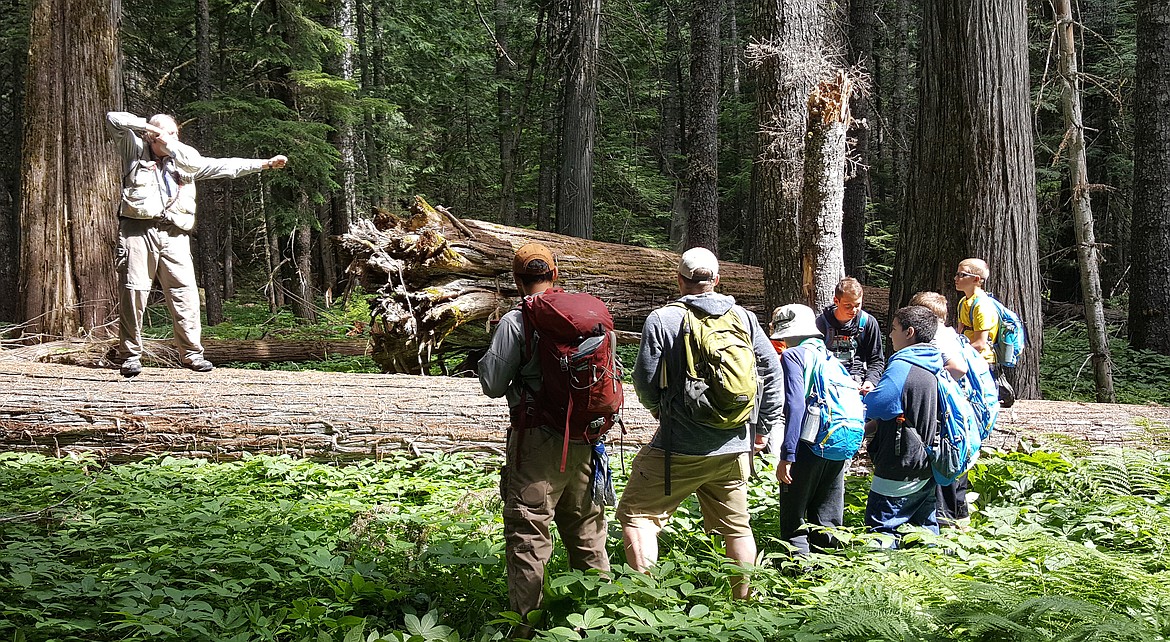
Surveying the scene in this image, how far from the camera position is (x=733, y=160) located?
25641 millimetres

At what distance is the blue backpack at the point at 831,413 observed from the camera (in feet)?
13.5

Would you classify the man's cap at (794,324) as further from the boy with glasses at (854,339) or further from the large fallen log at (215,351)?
the large fallen log at (215,351)

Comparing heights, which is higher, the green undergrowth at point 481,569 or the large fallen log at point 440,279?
the large fallen log at point 440,279

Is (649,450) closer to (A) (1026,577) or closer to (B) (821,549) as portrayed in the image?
(B) (821,549)

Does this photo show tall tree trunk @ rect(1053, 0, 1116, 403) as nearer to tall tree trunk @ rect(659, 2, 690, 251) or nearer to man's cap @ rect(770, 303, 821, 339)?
man's cap @ rect(770, 303, 821, 339)

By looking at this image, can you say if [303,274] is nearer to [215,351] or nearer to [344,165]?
[344,165]

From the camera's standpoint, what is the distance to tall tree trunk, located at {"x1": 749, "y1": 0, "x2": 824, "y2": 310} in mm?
7562

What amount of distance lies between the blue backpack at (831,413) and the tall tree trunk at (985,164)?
12.1ft

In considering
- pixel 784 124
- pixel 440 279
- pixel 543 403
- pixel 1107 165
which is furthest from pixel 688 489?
pixel 1107 165

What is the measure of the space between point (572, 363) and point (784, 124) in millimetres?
5226

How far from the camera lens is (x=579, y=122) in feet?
39.7

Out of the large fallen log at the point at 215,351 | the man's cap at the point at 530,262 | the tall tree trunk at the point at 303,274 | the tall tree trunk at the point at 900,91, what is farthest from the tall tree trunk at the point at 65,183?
the tall tree trunk at the point at 900,91

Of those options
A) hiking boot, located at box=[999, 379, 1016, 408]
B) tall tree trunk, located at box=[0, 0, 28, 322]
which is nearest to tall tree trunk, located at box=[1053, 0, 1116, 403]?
hiking boot, located at box=[999, 379, 1016, 408]

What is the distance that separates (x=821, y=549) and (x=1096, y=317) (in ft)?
22.9
